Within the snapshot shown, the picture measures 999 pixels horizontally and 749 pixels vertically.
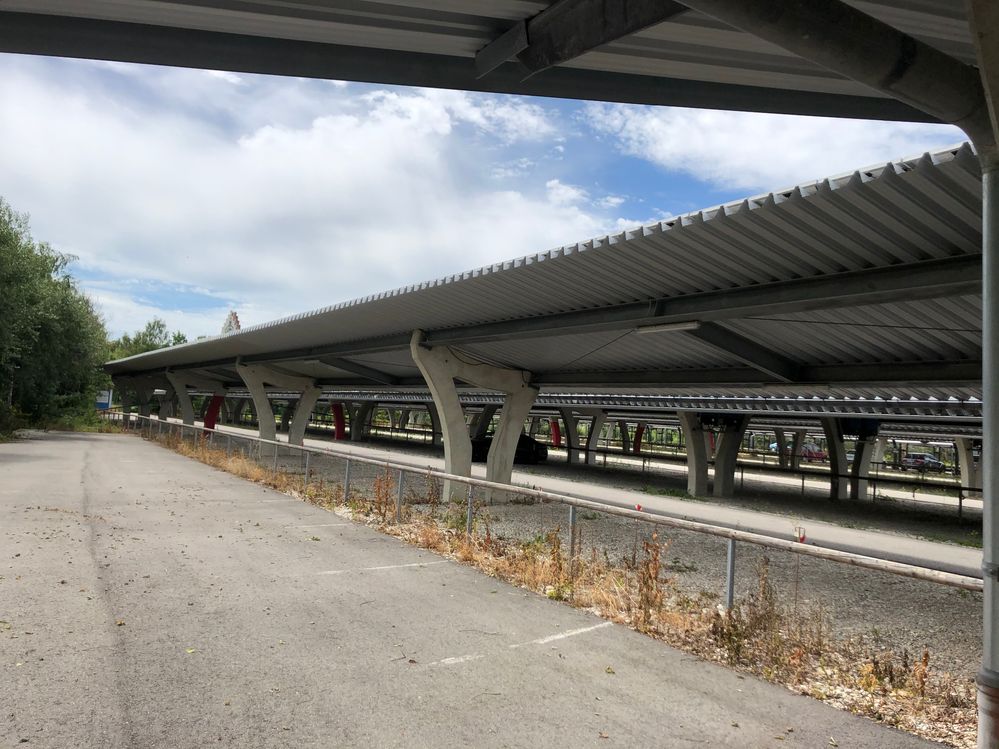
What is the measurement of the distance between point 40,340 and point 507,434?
28872 millimetres

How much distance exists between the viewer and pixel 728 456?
25.4 m

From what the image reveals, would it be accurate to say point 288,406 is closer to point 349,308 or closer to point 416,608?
point 349,308

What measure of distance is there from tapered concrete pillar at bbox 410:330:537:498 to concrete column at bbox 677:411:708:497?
32.3 ft

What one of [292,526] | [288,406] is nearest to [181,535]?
[292,526]

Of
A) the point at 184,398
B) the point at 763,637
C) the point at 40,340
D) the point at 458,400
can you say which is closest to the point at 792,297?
the point at 763,637

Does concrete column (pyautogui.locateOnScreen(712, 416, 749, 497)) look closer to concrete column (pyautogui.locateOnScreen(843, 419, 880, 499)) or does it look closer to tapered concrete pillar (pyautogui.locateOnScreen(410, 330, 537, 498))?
concrete column (pyautogui.locateOnScreen(843, 419, 880, 499))

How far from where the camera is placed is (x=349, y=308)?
1405 cm

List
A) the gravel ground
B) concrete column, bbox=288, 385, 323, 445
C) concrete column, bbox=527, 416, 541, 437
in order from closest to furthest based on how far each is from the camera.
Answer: the gravel ground < concrete column, bbox=288, 385, 323, 445 < concrete column, bbox=527, 416, 541, 437

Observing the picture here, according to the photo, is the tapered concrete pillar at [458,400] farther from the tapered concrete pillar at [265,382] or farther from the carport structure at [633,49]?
the tapered concrete pillar at [265,382]

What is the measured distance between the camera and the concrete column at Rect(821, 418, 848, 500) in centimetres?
2684

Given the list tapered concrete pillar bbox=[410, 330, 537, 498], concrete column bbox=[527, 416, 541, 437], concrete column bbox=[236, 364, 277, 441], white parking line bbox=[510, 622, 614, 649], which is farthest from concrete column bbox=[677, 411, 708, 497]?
concrete column bbox=[527, 416, 541, 437]

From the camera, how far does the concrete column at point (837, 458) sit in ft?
88.1

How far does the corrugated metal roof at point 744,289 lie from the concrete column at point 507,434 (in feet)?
2.80

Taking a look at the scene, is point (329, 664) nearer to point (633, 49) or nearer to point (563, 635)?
point (563, 635)
